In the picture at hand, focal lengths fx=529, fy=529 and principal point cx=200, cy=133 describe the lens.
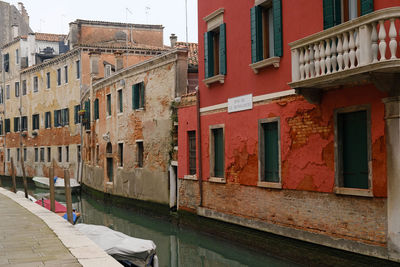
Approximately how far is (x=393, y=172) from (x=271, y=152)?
3.39m

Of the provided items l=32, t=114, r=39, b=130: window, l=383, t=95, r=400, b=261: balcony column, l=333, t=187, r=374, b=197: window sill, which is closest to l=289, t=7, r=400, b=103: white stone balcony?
l=383, t=95, r=400, b=261: balcony column

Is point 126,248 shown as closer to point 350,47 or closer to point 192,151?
point 350,47

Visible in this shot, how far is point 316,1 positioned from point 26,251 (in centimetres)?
606

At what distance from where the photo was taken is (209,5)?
42.3 ft

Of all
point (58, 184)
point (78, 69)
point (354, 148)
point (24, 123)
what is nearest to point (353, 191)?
point (354, 148)

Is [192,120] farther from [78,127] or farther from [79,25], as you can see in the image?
[79,25]

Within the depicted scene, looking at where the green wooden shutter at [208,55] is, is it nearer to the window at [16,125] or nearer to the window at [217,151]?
the window at [217,151]

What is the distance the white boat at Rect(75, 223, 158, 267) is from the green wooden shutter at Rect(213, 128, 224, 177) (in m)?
4.46

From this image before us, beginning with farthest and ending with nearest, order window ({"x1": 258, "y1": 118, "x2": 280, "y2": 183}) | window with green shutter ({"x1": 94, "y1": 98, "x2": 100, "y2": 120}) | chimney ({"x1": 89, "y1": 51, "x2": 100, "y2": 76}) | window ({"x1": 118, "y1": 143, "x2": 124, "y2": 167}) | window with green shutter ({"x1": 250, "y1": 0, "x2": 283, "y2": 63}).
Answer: chimney ({"x1": 89, "y1": 51, "x2": 100, "y2": 76}), window with green shutter ({"x1": 94, "y1": 98, "x2": 100, "y2": 120}), window ({"x1": 118, "y1": 143, "x2": 124, "y2": 167}), window with green shutter ({"x1": 250, "y1": 0, "x2": 283, "y2": 63}), window ({"x1": 258, "y1": 118, "x2": 280, "y2": 183})

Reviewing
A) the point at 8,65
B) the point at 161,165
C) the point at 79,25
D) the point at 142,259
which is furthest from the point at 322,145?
the point at 8,65

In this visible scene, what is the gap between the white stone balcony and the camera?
6.84m

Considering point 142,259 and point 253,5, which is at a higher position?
point 253,5

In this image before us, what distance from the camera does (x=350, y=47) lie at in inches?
286

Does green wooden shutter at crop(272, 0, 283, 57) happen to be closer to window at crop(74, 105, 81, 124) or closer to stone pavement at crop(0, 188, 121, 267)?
stone pavement at crop(0, 188, 121, 267)
